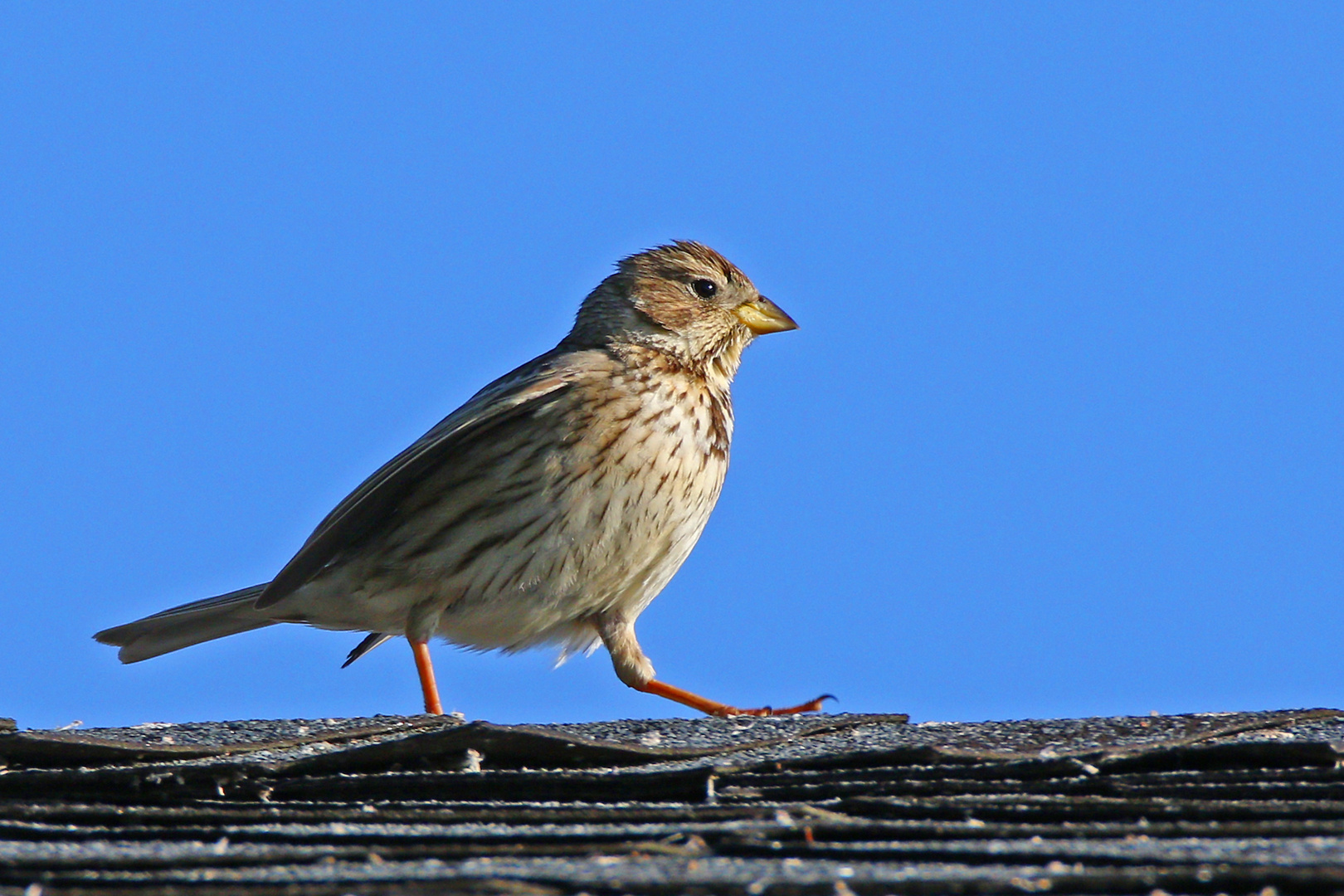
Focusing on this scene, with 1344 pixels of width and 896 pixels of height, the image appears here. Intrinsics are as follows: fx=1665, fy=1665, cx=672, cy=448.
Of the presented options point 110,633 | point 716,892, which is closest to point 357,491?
point 110,633

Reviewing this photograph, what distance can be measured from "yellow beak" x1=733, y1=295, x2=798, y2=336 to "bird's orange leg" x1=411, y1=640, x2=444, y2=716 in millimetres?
2038

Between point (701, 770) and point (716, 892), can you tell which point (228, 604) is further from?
point (716, 892)

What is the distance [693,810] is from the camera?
300 cm

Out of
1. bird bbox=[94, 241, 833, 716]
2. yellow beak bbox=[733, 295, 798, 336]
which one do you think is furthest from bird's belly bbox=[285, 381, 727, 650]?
yellow beak bbox=[733, 295, 798, 336]

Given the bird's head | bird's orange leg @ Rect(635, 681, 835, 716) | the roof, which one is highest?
the bird's head

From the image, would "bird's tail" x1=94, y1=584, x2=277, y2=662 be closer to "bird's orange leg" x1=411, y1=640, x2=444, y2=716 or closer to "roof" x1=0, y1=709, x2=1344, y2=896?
"bird's orange leg" x1=411, y1=640, x2=444, y2=716

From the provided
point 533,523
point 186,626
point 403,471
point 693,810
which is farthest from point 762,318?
point 693,810

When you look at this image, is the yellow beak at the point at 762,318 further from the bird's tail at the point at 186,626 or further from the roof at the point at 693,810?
the roof at the point at 693,810

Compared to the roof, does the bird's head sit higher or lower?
higher

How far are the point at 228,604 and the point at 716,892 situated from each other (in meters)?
4.87

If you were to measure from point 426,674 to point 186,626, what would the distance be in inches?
51.8

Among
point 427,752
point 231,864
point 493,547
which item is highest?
point 493,547

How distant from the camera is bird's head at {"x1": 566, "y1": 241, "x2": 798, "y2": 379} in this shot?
6.91m

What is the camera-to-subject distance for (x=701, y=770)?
3.20 m
